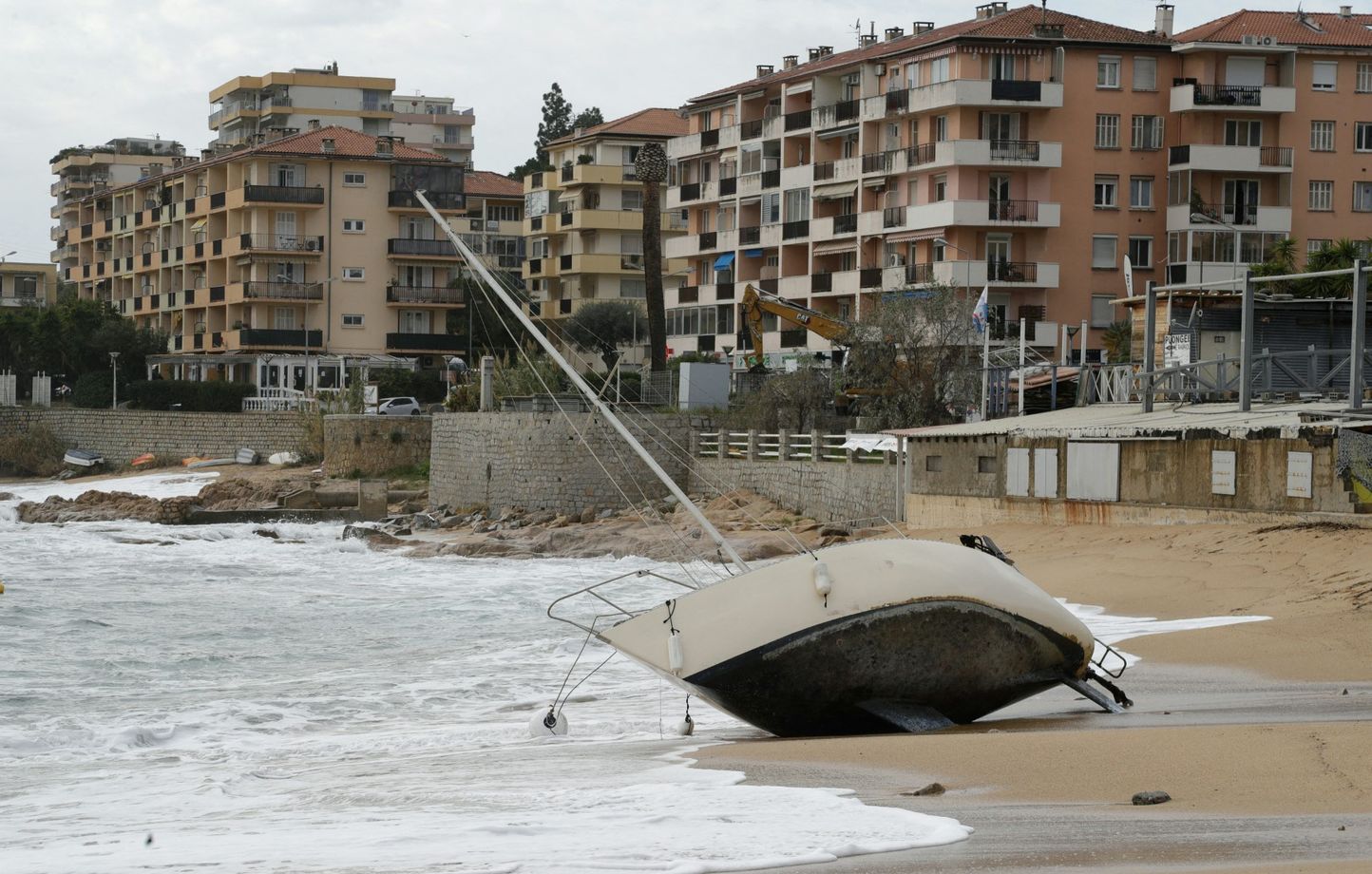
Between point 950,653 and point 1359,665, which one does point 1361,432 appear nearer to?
point 1359,665

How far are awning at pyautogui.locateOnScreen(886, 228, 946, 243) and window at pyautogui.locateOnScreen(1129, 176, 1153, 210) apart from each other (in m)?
7.02

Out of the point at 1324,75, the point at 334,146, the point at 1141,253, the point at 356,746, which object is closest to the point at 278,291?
the point at 334,146

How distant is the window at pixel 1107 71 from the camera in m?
56.8

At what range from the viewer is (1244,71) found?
5716cm

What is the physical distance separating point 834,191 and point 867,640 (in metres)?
52.0

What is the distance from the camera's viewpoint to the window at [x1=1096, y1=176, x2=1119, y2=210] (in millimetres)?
57156

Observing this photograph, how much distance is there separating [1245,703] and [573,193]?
76.2 meters

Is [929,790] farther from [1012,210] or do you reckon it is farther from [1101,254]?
[1101,254]

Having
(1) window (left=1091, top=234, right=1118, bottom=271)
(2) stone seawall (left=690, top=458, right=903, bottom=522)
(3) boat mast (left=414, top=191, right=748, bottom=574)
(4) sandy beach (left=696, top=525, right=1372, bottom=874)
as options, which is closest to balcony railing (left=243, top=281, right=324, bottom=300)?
(1) window (left=1091, top=234, right=1118, bottom=271)

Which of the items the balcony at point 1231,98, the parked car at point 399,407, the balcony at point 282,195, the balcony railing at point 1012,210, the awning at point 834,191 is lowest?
the parked car at point 399,407

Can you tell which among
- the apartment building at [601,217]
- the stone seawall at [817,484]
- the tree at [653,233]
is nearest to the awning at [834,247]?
the tree at [653,233]

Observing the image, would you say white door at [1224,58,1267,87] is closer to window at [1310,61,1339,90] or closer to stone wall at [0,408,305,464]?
window at [1310,61,1339,90]

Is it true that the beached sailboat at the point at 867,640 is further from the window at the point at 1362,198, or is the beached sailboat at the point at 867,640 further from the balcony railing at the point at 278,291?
the balcony railing at the point at 278,291

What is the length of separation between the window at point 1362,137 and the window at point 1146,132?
7256 mm
